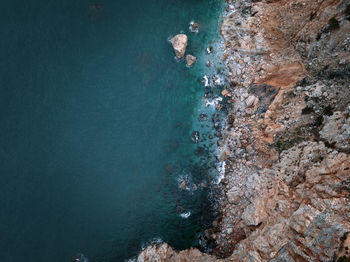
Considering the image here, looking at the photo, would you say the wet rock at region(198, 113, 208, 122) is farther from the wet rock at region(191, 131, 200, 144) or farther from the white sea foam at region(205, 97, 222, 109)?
the wet rock at region(191, 131, 200, 144)

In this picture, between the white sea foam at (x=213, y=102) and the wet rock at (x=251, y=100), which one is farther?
the white sea foam at (x=213, y=102)

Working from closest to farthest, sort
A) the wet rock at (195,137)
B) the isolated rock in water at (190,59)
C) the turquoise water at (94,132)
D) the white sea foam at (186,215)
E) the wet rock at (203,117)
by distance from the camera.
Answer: the turquoise water at (94,132) → the white sea foam at (186,215) → the wet rock at (195,137) → the wet rock at (203,117) → the isolated rock in water at (190,59)

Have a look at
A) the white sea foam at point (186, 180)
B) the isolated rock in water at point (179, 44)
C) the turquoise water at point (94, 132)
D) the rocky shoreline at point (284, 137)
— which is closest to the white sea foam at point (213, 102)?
the rocky shoreline at point (284, 137)

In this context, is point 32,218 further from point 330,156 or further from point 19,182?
point 330,156

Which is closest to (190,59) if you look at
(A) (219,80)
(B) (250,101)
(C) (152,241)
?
(A) (219,80)

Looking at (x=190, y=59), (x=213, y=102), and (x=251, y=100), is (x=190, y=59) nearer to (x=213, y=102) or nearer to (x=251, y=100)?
(x=213, y=102)

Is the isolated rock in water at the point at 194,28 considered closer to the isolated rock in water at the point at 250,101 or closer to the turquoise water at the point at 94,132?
the turquoise water at the point at 94,132

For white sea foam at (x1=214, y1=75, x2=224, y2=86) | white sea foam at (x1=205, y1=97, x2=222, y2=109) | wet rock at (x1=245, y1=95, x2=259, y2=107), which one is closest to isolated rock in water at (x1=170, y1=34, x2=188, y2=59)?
white sea foam at (x1=214, y1=75, x2=224, y2=86)
